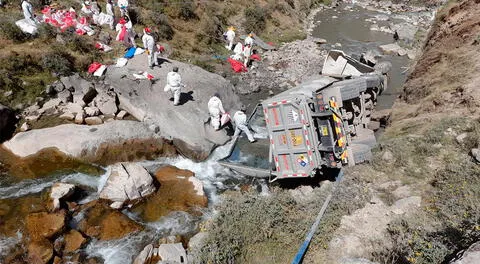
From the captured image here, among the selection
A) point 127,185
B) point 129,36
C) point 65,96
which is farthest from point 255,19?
point 127,185

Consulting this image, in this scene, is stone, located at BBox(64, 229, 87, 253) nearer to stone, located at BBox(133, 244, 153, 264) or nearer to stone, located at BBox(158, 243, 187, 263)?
stone, located at BBox(133, 244, 153, 264)

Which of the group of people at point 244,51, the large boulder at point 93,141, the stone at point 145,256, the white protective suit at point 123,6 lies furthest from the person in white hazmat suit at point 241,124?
the white protective suit at point 123,6

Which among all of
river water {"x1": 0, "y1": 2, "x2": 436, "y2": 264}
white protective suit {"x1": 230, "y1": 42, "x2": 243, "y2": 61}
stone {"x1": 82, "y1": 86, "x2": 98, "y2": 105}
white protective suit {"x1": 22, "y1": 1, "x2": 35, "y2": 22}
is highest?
white protective suit {"x1": 22, "y1": 1, "x2": 35, "y2": 22}

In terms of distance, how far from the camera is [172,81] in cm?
1166

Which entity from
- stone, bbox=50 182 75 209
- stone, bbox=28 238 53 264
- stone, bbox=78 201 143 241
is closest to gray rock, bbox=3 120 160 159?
stone, bbox=50 182 75 209

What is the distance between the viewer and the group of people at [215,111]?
1117 cm

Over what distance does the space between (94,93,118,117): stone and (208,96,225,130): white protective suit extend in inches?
140

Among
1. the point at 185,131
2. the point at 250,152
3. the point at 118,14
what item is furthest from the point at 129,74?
the point at 118,14

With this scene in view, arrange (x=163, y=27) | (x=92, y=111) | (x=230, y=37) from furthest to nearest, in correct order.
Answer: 1. (x=230, y=37)
2. (x=163, y=27)
3. (x=92, y=111)

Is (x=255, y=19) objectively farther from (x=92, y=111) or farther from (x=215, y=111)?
(x=92, y=111)

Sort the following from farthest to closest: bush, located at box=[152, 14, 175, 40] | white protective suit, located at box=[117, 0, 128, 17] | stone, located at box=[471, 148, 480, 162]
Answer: bush, located at box=[152, 14, 175, 40] < white protective suit, located at box=[117, 0, 128, 17] < stone, located at box=[471, 148, 480, 162]

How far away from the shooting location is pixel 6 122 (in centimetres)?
1107

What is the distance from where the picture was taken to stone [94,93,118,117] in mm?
12172

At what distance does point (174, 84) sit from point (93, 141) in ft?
10.6
